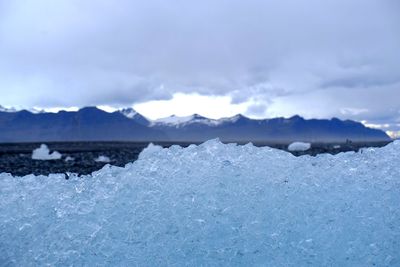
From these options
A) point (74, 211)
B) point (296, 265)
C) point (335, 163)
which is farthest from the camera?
point (335, 163)

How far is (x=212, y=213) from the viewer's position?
7039 mm

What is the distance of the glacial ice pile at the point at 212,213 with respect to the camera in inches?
266

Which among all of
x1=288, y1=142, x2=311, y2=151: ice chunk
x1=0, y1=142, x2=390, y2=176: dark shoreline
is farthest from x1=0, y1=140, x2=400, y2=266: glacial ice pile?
x1=288, y1=142, x2=311, y2=151: ice chunk

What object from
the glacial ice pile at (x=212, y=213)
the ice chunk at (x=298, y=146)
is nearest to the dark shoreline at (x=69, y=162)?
the ice chunk at (x=298, y=146)

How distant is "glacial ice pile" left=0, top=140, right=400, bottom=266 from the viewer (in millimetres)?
6758

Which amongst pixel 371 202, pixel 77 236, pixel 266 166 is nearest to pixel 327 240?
pixel 371 202

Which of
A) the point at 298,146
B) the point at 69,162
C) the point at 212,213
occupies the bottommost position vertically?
the point at 69,162

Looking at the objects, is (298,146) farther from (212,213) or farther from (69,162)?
(212,213)

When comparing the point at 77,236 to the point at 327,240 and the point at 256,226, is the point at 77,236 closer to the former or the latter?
the point at 256,226

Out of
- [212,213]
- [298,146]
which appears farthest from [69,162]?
[212,213]

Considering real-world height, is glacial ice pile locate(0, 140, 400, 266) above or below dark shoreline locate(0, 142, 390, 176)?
above

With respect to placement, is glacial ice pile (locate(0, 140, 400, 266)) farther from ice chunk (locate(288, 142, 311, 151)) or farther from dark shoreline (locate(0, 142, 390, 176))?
ice chunk (locate(288, 142, 311, 151))

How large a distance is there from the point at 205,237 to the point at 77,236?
1894mm

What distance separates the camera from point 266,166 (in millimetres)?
7738
